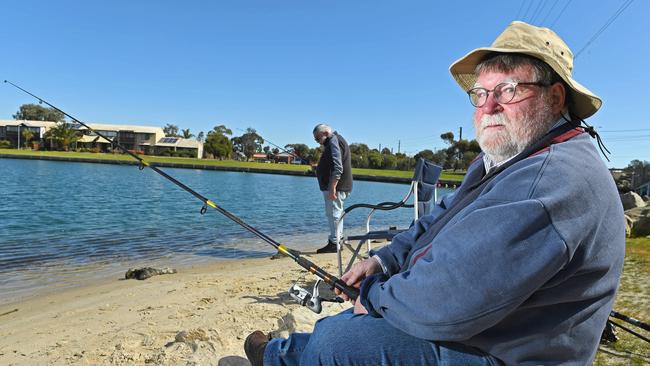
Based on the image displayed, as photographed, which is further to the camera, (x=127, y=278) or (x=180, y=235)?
(x=180, y=235)

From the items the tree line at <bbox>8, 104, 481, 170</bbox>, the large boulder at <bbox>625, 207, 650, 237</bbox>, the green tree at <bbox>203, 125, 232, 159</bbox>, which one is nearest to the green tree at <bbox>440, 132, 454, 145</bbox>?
the tree line at <bbox>8, 104, 481, 170</bbox>

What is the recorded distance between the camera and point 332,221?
9.29 m

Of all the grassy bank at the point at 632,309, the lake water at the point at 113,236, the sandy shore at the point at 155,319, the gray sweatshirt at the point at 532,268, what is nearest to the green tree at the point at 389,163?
the lake water at the point at 113,236

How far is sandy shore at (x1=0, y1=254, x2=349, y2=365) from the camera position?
3646 mm

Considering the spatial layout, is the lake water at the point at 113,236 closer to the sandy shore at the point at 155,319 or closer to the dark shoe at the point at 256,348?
the sandy shore at the point at 155,319

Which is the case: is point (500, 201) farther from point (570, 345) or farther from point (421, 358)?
point (421, 358)

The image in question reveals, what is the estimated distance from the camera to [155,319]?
4898mm

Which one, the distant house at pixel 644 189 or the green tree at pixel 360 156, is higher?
the green tree at pixel 360 156

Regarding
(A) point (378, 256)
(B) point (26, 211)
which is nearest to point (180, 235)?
(B) point (26, 211)

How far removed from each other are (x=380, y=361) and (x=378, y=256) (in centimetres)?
88

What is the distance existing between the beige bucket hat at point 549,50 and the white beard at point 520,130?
0.14 meters

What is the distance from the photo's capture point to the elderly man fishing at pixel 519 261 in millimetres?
1432

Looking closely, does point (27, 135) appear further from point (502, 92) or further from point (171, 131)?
point (502, 92)

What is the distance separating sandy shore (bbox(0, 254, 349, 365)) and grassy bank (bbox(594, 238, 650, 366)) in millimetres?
2236
